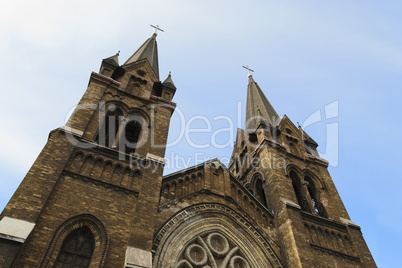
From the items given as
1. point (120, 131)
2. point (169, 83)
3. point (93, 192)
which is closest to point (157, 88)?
point (169, 83)

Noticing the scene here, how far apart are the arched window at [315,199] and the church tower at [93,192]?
8622 mm

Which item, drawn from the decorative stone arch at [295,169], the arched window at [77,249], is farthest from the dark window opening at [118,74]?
the decorative stone arch at [295,169]

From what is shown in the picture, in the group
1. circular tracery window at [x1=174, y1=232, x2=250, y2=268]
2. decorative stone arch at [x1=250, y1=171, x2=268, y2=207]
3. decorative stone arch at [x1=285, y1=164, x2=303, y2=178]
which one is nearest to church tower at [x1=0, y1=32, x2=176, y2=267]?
circular tracery window at [x1=174, y1=232, x2=250, y2=268]

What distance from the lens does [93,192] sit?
33.5 ft

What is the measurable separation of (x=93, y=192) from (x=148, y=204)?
73.1 inches

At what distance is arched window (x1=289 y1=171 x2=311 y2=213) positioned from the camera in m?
15.4

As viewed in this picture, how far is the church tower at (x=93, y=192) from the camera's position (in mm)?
8359

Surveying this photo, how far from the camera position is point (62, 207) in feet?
30.7

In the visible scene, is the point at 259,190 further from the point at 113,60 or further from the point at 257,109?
the point at 113,60

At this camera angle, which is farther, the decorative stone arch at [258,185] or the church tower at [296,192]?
the decorative stone arch at [258,185]

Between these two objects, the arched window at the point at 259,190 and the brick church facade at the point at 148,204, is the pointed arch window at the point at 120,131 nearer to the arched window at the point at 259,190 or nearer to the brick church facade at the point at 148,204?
the brick church facade at the point at 148,204

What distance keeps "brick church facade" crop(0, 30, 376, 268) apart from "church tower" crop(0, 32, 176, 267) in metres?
0.03

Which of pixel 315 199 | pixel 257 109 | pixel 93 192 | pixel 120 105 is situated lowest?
pixel 93 192

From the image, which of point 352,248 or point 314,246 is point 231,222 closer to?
point 314,246
